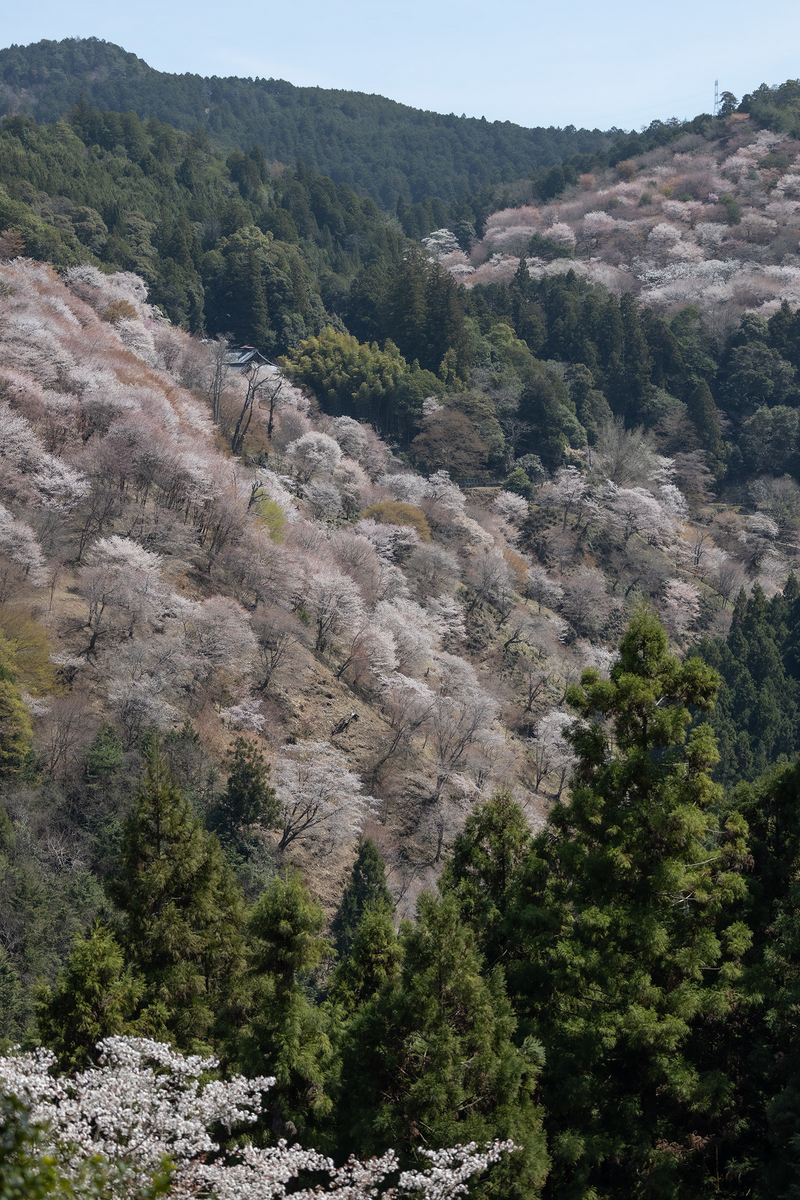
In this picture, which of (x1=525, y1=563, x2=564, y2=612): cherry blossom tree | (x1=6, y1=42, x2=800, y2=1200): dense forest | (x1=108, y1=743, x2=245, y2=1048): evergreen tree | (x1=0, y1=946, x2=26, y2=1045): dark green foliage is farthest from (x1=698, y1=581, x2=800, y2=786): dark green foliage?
(x1=0, y1=946, x2=26, y2=1045): dark green foliage

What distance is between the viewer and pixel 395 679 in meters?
32.0

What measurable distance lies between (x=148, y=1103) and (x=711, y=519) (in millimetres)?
48600

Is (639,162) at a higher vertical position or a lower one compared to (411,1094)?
higher

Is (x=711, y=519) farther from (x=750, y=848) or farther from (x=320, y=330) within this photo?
(x=750, y=848)

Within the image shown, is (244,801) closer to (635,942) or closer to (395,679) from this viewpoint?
(395,679)

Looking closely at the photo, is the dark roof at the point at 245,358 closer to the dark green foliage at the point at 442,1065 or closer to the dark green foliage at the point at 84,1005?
the dark green foliage at the point at 84,1005

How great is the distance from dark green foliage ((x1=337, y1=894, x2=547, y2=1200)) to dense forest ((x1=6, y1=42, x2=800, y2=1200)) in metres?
0.05

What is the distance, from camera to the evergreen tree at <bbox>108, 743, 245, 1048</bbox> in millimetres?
12930

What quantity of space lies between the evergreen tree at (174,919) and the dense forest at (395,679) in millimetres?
58

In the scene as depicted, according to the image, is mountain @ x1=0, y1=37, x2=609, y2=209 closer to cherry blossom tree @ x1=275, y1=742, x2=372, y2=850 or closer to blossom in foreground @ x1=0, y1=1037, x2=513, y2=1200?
cherry blossom tree @ x1=275, y1=742, x2=372, y2=850

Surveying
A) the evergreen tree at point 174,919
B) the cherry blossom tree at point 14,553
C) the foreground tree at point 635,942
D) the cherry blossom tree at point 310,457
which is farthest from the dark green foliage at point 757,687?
the evergreen tree at point 174,919

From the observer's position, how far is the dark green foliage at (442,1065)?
9.96 m

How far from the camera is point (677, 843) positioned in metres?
11.9

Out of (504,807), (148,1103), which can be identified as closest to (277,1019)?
(148,1103)
